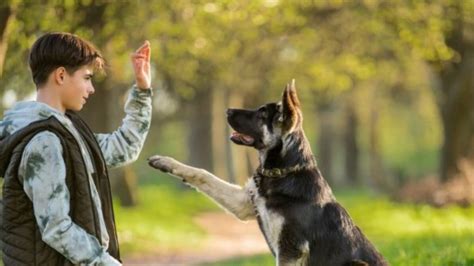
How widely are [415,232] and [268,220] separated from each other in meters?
10.3

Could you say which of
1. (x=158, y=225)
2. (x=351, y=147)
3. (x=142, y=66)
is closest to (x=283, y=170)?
(x=142, y=66)

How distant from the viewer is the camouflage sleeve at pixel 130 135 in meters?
4.71

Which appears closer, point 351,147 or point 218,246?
point 218,246

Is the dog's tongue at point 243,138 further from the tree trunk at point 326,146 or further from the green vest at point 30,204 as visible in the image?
the tree trunk at point 326,146

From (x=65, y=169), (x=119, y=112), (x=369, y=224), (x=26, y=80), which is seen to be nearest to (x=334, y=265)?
(x=65, y=169)

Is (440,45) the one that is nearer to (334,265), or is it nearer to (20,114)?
(334,265)

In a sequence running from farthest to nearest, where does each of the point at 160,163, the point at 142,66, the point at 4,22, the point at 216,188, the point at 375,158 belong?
the point at 375,158 < the point at 4,22 < the point at 216,188 < the point at 160,163 < the point at 142,66

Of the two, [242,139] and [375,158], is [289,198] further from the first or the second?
[375,158]

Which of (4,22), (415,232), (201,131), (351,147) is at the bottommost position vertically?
(415,232)

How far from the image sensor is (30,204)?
12.6ft

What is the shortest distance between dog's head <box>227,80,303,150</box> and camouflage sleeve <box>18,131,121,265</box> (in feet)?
9.43

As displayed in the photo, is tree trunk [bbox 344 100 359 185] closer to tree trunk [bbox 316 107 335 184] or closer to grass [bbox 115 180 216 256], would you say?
tree trunk [bbox 316 107 335 184]

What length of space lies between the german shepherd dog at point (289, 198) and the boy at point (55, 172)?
7.09ft

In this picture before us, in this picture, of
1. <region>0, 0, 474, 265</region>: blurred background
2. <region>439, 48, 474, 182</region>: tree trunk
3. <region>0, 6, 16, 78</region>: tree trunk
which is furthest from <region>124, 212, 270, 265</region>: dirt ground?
<region>439, 48, 474, 182</region>: tree trunk
